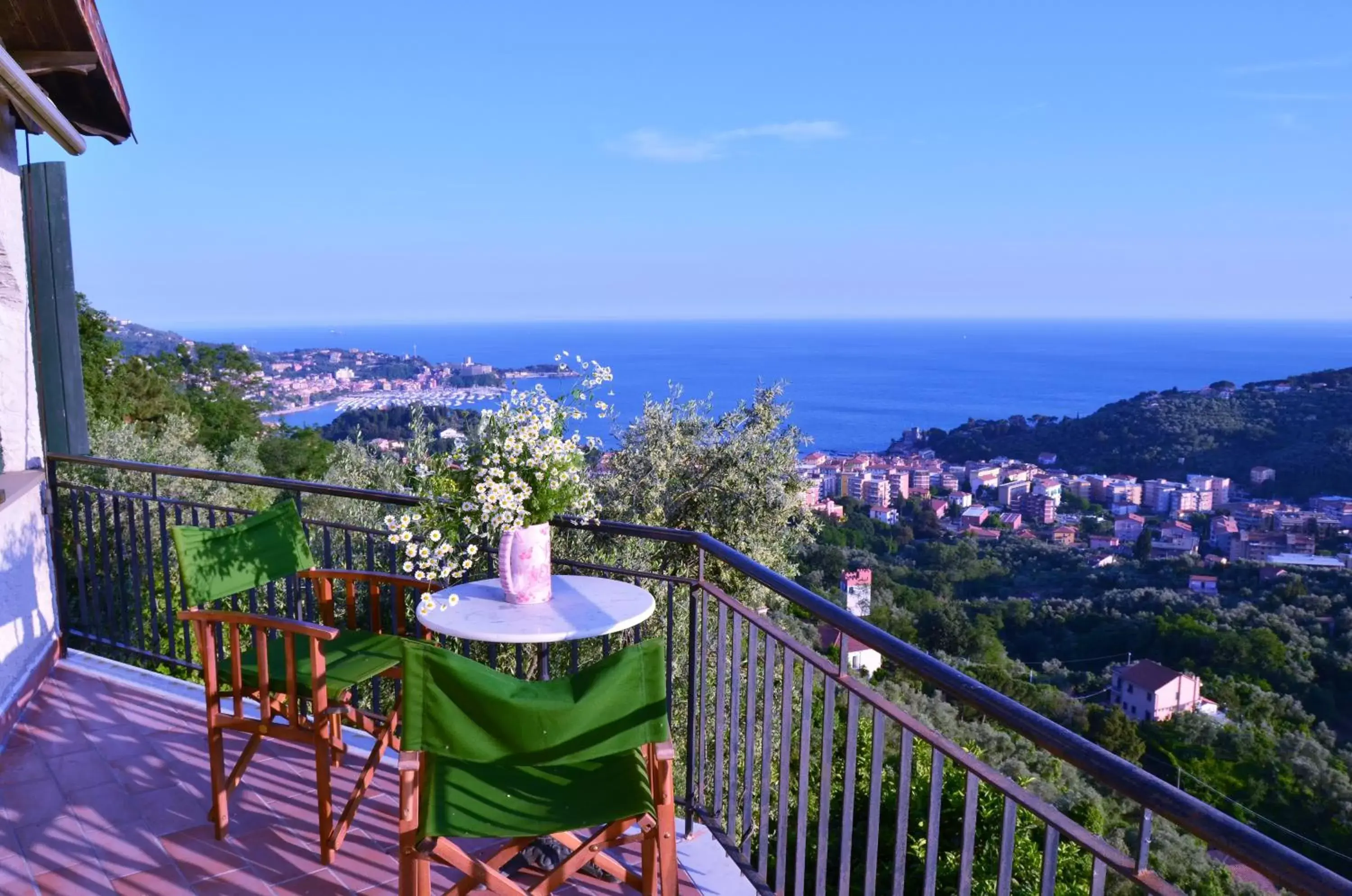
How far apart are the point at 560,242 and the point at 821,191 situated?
1350cm

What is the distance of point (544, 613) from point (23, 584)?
2.81 meters

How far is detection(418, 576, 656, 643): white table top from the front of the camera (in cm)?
229

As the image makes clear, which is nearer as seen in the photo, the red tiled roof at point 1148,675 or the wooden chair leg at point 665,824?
the wooden chair leg at point 665,824

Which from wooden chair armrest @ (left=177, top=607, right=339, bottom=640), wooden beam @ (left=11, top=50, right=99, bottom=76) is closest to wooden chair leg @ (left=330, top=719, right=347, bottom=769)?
wooden chair armrest @ (left=177, top=607, right=339, bottom=640)

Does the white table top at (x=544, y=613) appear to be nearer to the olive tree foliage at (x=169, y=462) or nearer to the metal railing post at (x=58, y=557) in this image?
the metal railing post at (x=58, y=557)

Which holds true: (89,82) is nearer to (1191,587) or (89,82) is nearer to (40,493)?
(40,493)

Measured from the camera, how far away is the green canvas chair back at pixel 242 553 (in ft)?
9.32

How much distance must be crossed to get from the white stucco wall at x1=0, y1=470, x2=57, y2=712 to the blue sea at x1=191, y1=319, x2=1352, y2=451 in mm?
2553

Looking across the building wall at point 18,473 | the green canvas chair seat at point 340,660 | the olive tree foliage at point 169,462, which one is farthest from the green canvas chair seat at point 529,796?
the olive tree foliage at point 169,462

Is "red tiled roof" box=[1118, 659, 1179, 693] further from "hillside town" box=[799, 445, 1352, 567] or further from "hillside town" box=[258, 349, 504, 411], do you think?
"hillside town" box=[258, 349, 504, 411]

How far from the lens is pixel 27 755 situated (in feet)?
10.8

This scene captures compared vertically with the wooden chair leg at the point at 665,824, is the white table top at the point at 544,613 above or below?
above

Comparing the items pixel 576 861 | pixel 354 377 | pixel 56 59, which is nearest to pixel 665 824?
pixel 576 861

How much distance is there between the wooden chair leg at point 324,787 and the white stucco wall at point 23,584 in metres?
1.78
